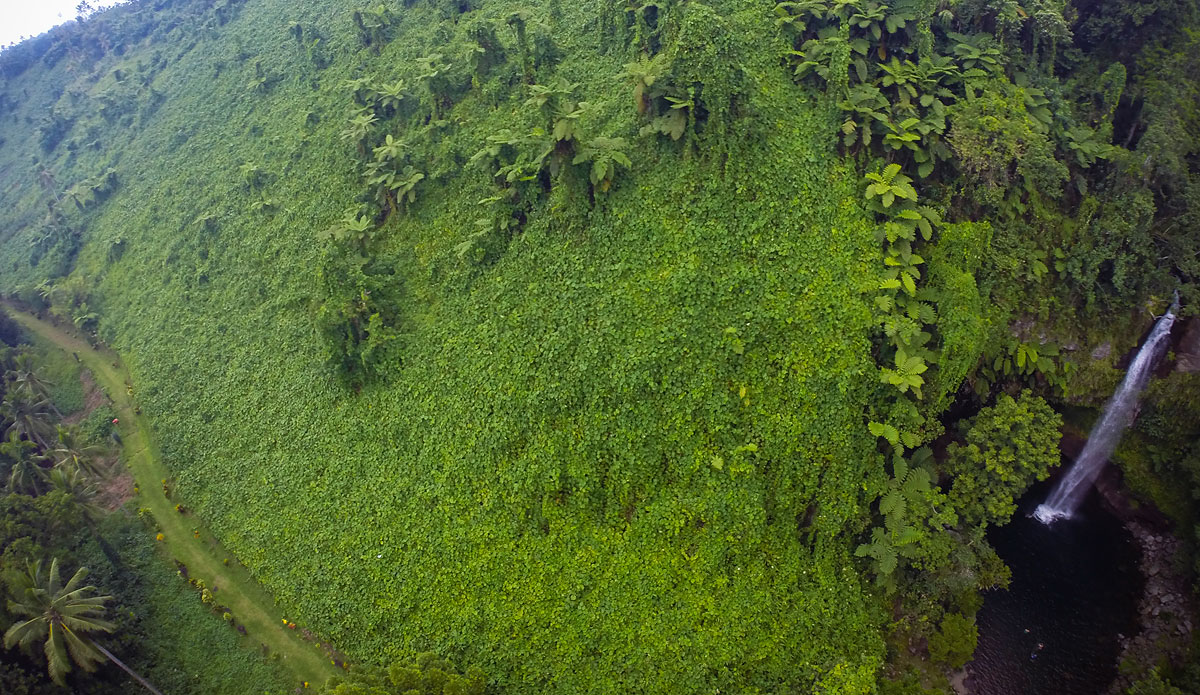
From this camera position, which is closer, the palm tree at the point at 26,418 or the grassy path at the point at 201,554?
the grassy path at the point at 201,554

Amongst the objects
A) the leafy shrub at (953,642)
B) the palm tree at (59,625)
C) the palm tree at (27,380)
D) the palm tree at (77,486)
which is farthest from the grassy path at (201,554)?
the leafy shrub at (953,642)

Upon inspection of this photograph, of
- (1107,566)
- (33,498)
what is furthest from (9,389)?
(1107,566)

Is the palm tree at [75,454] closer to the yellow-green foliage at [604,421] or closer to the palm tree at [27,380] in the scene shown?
the palm tree at [27,380]

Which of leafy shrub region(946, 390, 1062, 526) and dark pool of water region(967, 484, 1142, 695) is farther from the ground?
leafy shrub region(946, 390, 1062, 526)

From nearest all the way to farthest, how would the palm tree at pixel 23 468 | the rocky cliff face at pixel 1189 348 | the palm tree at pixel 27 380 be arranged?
the rocky cliff face at pixel 1189 348 < the palm tree at pixel 23 468 < the palm tree at pixel 27 380

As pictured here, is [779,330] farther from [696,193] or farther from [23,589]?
[23,589]

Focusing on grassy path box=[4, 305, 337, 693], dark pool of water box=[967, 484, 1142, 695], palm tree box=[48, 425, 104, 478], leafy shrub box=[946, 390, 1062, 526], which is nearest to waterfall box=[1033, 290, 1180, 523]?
dark pool of water box=[967, 484, 1142, 695]

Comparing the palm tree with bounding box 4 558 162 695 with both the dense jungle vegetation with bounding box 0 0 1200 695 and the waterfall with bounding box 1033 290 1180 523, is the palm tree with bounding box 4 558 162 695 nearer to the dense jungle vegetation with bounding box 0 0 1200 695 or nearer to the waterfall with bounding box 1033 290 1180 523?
the dense jungle vegetation with bounding box 0 0 1200 695
